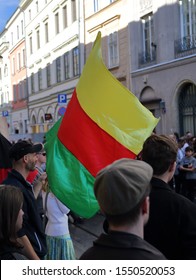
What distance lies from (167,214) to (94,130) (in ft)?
5.46

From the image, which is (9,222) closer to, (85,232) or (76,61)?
(85,232)

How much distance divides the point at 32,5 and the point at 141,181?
37.8m

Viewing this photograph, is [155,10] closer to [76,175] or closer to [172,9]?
[172,9]

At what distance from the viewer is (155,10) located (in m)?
18.1

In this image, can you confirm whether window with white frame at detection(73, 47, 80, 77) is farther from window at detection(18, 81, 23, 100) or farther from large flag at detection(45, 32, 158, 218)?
large flag at detection(45, 32, 158, 218)

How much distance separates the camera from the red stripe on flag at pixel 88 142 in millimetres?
3779

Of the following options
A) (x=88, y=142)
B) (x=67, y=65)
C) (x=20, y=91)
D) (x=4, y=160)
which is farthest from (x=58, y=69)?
(x=88, y=142)

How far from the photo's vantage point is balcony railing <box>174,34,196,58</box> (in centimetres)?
1617

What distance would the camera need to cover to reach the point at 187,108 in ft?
55.6

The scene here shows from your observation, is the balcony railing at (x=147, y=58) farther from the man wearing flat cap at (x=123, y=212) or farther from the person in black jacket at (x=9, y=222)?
the man wearing flat cap at (x=123, y=212)

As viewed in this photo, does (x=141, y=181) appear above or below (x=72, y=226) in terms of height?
above

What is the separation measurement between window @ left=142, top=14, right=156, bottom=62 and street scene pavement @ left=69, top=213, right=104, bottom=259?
38.3 feet

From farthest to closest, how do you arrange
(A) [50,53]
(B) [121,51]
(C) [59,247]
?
1. (A) [50,53]
2. (B) [121,51]
3. (C) [59,247]

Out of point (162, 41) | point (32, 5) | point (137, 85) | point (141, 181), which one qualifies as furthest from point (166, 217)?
point (32, 5)
